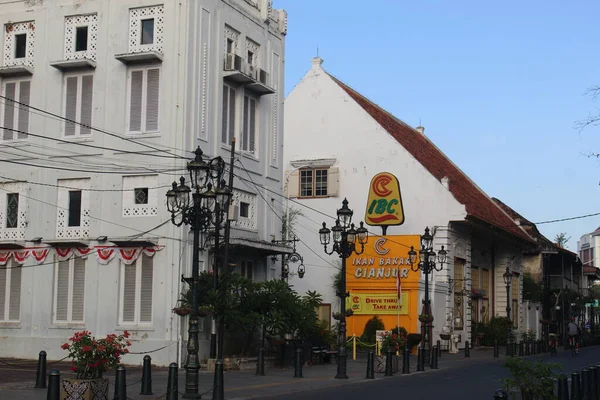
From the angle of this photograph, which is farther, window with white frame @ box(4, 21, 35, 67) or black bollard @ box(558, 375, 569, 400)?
window with white frame @ box(4, 21, 35, 67)

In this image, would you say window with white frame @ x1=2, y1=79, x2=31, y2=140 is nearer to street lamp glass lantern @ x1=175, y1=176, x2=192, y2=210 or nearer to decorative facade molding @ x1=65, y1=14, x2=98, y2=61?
decorative facade molding @ x1=65, y1=14, x2=98, y2=61

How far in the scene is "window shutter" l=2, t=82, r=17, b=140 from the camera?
31.9m

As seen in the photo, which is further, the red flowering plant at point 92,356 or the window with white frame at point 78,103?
the window with white frame at point 78,103

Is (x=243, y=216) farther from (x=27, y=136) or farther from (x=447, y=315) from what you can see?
(x=447, y=315)

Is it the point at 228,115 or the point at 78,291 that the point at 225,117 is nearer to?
the point at 228,115

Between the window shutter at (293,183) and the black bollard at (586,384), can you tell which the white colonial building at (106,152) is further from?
the black bollard at (586,384)

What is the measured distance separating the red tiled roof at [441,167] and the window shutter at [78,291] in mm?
20382

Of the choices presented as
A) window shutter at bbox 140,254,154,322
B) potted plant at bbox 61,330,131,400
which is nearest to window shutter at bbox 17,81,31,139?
window shutter at bbox 140,254,154,322

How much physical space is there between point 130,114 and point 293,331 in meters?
8.97

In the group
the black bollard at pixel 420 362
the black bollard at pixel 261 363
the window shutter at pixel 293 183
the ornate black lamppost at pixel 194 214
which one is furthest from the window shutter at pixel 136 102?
the window shutter at pixel 293 183

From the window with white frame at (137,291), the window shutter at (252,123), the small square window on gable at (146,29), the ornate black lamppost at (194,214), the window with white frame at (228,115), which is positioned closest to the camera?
the ornate black lamppost at (194,214)

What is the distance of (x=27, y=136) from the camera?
31.6 meters

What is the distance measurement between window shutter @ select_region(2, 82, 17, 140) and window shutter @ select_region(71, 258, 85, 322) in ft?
17.2

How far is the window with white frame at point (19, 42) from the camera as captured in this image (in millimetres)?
31891
